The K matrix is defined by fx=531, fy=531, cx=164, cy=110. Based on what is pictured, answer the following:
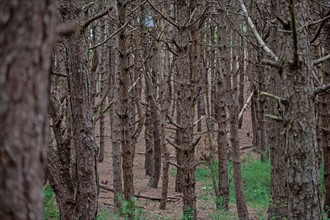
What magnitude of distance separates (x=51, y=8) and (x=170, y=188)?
15065 millimetres

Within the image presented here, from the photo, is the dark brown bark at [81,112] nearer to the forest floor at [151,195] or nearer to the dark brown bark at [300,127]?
the dark brown bark at [300,127]

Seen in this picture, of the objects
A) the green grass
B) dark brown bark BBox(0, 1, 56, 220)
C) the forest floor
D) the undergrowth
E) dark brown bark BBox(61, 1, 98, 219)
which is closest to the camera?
dark brown bark BBox(0, 1, 56, 220)

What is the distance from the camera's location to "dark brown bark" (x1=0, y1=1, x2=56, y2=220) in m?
2.13

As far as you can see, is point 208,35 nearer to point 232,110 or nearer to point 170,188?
point 170,188

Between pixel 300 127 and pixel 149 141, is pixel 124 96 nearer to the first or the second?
pixel 300 127

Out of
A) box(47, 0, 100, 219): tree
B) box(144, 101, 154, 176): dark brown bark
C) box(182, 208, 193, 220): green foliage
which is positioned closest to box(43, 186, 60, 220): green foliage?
box(182, 208, 193, 220): green foliage

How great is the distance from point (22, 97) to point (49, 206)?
764 cm

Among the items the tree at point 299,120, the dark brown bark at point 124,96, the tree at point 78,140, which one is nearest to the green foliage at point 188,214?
the dark brown bark at point 124,96

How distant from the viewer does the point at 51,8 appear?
227cm

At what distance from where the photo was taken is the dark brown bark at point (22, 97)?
213cm

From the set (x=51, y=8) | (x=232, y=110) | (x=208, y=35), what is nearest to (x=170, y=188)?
(x=232, y=110)

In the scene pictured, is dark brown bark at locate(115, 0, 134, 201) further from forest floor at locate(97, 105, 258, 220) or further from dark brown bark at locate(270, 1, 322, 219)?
dark brown bark at locate(270, 1, 322, 219)

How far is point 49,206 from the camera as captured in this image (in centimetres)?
945

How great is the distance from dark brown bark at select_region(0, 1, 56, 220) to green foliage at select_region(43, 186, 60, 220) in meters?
6.92
